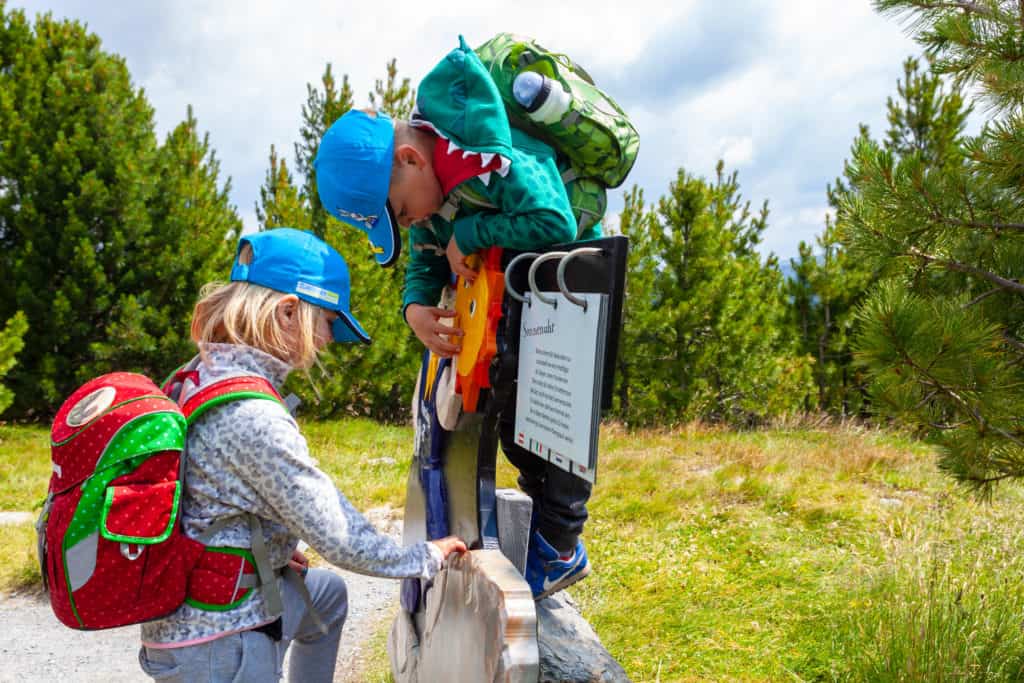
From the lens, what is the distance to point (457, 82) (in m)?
1.66

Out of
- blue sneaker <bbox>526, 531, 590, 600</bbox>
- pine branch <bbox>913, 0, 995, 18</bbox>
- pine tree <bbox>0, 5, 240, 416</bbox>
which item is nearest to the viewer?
blue sneaker <bbox>526, 531, 590, 600</bbox>

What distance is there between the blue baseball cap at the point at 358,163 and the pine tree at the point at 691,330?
789 centimetres

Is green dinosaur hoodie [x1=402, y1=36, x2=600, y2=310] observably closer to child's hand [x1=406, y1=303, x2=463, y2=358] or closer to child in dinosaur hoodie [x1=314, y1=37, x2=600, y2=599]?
child in dinosaur hoodie [x1=314, y1=37, x2=600, y2=599]

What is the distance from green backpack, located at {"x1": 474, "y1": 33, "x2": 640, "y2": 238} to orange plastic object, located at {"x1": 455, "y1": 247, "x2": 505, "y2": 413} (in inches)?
11.6

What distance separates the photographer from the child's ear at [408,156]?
1721 mm

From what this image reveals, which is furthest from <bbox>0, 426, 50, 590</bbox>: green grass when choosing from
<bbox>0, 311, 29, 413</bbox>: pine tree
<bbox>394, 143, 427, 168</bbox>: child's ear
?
<bbox>394, 143, 427, 168</bbox>: child's ear

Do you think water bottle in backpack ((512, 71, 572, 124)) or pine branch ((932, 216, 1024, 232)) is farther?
pine branch ((932, 216, 1024, 232))

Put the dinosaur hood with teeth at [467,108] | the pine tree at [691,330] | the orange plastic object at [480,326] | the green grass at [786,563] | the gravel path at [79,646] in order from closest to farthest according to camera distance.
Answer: the dinosaur hood with teeth at [467,108] → the orange plastic object at [480,326] → the green grass at [786,563] → the gravel path at [79,646] → the pine tree at [691,330]

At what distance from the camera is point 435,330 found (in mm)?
1977

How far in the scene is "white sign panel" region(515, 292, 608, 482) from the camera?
1311 mm

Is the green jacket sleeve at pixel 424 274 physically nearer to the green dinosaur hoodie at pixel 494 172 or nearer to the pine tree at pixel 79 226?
the green dinosaur hoodie at pixel 494 172

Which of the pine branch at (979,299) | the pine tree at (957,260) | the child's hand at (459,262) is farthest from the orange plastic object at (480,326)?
the pine branch at (979,299)

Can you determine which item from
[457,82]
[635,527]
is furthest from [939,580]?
[457,82]

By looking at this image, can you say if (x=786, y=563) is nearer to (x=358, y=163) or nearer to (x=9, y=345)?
(x=358, y=163)
